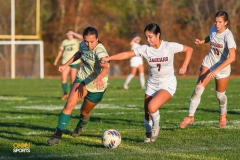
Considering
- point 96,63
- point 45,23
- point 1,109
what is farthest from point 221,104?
point 45,23

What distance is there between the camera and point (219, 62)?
9.45m

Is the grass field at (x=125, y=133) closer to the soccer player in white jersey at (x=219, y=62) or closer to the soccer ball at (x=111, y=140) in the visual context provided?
the soccer ball at (x=111, y=140)

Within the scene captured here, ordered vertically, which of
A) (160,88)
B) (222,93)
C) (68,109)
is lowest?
(68,109)

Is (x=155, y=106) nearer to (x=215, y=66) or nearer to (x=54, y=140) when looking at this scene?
(x=54, y=140)

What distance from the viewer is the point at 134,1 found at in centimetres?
5162

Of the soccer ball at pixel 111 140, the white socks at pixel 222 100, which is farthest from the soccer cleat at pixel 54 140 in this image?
the white socks at pixel 222 100

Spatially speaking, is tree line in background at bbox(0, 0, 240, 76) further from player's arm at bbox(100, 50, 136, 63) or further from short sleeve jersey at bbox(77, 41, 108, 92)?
player's arm at bbox(100, 50, 136, 63)

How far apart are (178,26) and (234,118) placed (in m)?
28.6

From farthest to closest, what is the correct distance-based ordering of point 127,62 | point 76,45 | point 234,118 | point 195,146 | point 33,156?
1. point 127,62
2. point 76,45
3. point 234,118
4. point 195,146
5. point 33,156

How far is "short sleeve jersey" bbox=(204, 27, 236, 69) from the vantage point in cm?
916

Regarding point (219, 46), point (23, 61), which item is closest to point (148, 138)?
point (219, 46)

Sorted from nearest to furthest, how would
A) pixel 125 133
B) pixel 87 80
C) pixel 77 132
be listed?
1. pixel 87 80
2. pixel 77 132
3. pixel 125 133

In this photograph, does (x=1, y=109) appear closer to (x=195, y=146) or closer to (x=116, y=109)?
(x=116, y=109)

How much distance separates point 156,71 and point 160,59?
192mm
